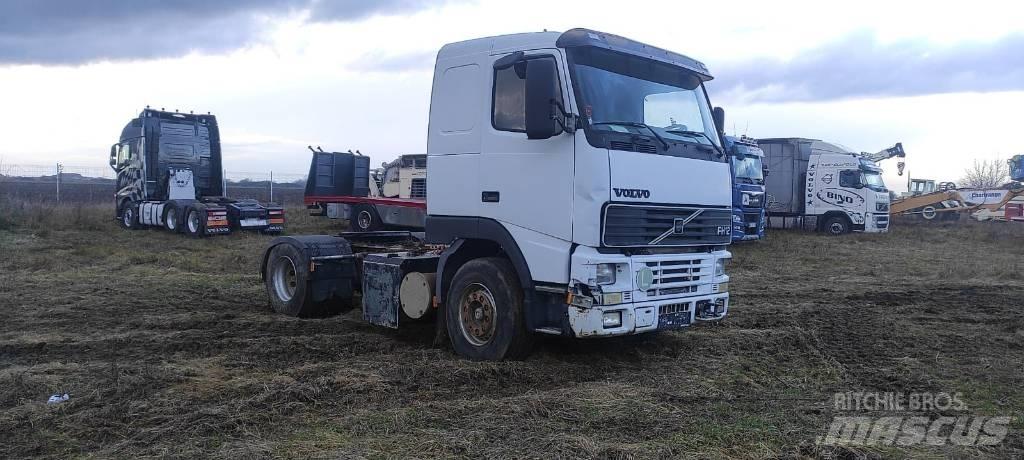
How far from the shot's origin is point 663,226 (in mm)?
6988

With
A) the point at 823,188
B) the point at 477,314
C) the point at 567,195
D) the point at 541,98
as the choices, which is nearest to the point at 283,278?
the point at 477,314

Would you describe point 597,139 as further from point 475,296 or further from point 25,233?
point 25,233

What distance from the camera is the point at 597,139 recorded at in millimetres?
6574

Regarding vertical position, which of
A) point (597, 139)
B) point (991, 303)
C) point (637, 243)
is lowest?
point (991, 303)

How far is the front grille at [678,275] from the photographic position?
694 cm

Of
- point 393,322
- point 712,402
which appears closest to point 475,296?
point 393,322

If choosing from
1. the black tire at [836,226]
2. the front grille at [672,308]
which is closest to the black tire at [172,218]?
the front grille at [672,308]

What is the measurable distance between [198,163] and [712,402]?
22.2 m

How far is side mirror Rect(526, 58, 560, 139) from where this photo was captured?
647 cm

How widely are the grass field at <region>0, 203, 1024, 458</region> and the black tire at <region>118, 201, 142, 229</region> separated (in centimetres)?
1237

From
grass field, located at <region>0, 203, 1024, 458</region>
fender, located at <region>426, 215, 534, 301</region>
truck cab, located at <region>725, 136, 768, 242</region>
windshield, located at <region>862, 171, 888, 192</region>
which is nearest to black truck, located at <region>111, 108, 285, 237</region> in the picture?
grass field, located at <region>0, 203, 1024, 458</region>

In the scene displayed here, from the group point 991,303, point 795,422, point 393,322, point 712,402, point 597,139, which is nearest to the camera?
point 795,422

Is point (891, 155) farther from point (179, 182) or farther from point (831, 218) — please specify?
point (179, 182)

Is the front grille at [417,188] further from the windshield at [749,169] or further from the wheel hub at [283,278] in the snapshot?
the wheel hub at [283,278]
